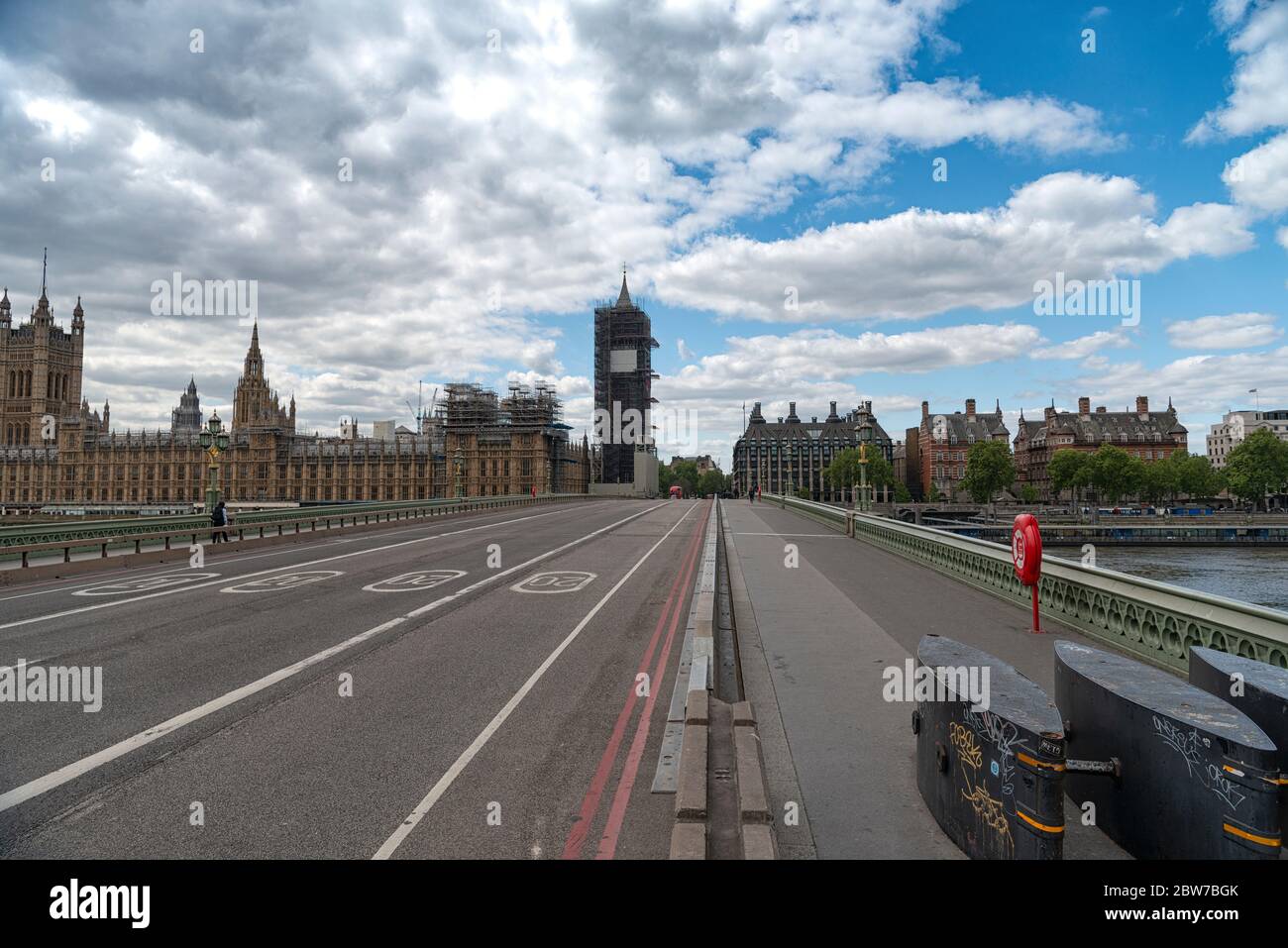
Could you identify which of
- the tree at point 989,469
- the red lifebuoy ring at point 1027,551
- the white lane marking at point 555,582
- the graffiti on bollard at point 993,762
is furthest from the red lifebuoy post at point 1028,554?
the tree at point 989,469

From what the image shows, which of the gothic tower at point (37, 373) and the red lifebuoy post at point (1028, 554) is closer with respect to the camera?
the red lifebuoy post at point (1028, 554)

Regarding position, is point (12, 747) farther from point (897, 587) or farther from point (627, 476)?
point (627, 476)

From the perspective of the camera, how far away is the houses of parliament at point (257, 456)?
413 ft

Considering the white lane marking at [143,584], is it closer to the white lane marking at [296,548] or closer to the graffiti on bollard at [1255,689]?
the white lane marking at [296,548]

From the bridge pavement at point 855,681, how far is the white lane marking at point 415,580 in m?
7.32

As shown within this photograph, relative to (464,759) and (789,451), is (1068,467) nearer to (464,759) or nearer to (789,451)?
(789,451)

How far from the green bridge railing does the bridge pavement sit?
383 mm

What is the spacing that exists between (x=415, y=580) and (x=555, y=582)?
11.2 ft

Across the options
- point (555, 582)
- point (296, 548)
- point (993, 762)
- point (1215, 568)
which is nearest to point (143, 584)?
point (555, 582)

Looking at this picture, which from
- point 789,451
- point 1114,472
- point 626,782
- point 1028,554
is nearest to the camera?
point 626,782

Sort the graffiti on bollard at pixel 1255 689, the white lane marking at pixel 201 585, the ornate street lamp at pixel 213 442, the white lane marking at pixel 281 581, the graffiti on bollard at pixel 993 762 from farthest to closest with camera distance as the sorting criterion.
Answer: the ornate street lamp at pixel 213 442 < the white lane marking at pixel 281 581 < the white lane marking at pixel 201 585 < the graffiti on bollard at pixel 1255 689 < the graffiti on bollard at pixel 993 762

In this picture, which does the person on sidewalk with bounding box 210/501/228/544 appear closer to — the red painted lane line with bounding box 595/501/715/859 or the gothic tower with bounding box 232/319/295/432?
the red painted lane line with bounding box 595/501/715/859

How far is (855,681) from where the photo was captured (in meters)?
8.29
